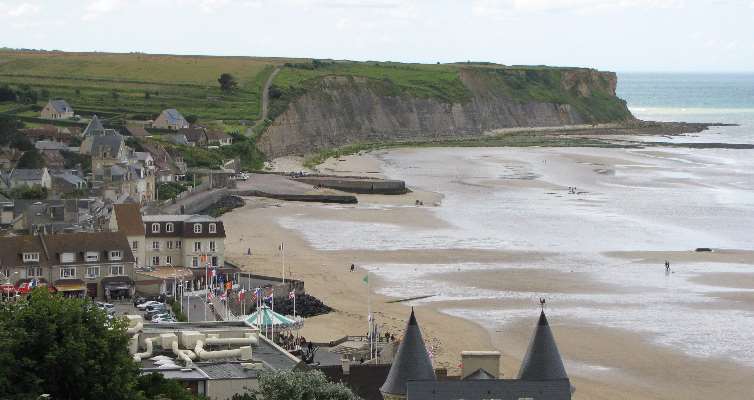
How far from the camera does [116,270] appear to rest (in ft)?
158

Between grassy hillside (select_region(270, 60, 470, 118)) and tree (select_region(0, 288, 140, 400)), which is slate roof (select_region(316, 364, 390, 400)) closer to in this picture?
tree (select_region(0, 288, 140, 400))

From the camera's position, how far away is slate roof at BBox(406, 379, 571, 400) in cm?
2167

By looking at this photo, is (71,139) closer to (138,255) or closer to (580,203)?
(580,203)

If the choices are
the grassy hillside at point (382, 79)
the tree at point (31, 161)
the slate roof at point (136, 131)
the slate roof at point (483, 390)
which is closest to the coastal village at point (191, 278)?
the slate roof at point (483, 390)

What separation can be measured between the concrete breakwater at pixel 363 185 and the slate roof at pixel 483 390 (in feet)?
229

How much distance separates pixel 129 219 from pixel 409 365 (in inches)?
1221

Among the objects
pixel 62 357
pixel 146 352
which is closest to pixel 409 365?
pixel 62 357

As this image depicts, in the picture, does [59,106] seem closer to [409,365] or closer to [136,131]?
[136,131]

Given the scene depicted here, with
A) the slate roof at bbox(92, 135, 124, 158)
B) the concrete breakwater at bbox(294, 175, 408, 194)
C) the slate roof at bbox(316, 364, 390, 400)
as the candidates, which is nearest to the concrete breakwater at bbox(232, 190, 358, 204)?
the concrete breakwater at bbox(294, 175, 408, 194)

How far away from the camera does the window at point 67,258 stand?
154ft

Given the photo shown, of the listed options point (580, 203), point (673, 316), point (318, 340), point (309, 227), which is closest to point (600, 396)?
point (318, 340)

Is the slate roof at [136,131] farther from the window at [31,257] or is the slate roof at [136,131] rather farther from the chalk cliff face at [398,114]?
the window at [31,257]

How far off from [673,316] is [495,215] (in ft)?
104

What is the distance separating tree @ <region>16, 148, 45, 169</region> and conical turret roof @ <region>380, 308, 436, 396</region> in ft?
189
